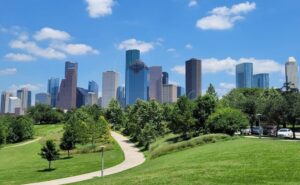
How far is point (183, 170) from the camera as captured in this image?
20953mm

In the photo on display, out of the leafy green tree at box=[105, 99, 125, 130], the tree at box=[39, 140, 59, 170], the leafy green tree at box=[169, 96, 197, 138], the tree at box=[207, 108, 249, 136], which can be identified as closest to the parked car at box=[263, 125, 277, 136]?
the leafy green tree at box=[169, 96, 197, 138]

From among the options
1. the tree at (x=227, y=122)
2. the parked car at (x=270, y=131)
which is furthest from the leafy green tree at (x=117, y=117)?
the tree at (x=227, y=122)

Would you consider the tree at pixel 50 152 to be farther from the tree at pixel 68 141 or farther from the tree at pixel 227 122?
the tree at pixel 227 122

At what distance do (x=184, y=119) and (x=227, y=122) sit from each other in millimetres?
7300

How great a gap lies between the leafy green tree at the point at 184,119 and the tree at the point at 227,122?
16.2 feet

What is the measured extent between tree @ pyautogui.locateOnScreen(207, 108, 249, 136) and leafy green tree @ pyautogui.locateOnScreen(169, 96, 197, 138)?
16.2 ft

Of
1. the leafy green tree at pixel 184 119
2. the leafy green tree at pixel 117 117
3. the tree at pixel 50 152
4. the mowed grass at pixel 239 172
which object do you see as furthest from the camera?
the leafy green tree at pixel 117 117

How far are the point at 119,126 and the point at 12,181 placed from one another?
79.0 metres

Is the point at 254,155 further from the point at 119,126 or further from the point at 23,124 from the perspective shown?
the point at 119,126

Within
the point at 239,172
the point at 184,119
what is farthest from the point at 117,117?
the point at 239,172

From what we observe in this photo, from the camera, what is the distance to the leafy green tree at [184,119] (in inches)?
2064

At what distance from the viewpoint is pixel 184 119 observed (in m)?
52.3

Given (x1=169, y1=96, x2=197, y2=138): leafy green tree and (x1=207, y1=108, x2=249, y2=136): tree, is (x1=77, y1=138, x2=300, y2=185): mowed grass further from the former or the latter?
(x1=169, y1=96, x2=197, y2=138): leafy green tree

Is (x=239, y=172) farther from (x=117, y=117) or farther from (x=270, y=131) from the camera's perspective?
(x=117, y=117)
